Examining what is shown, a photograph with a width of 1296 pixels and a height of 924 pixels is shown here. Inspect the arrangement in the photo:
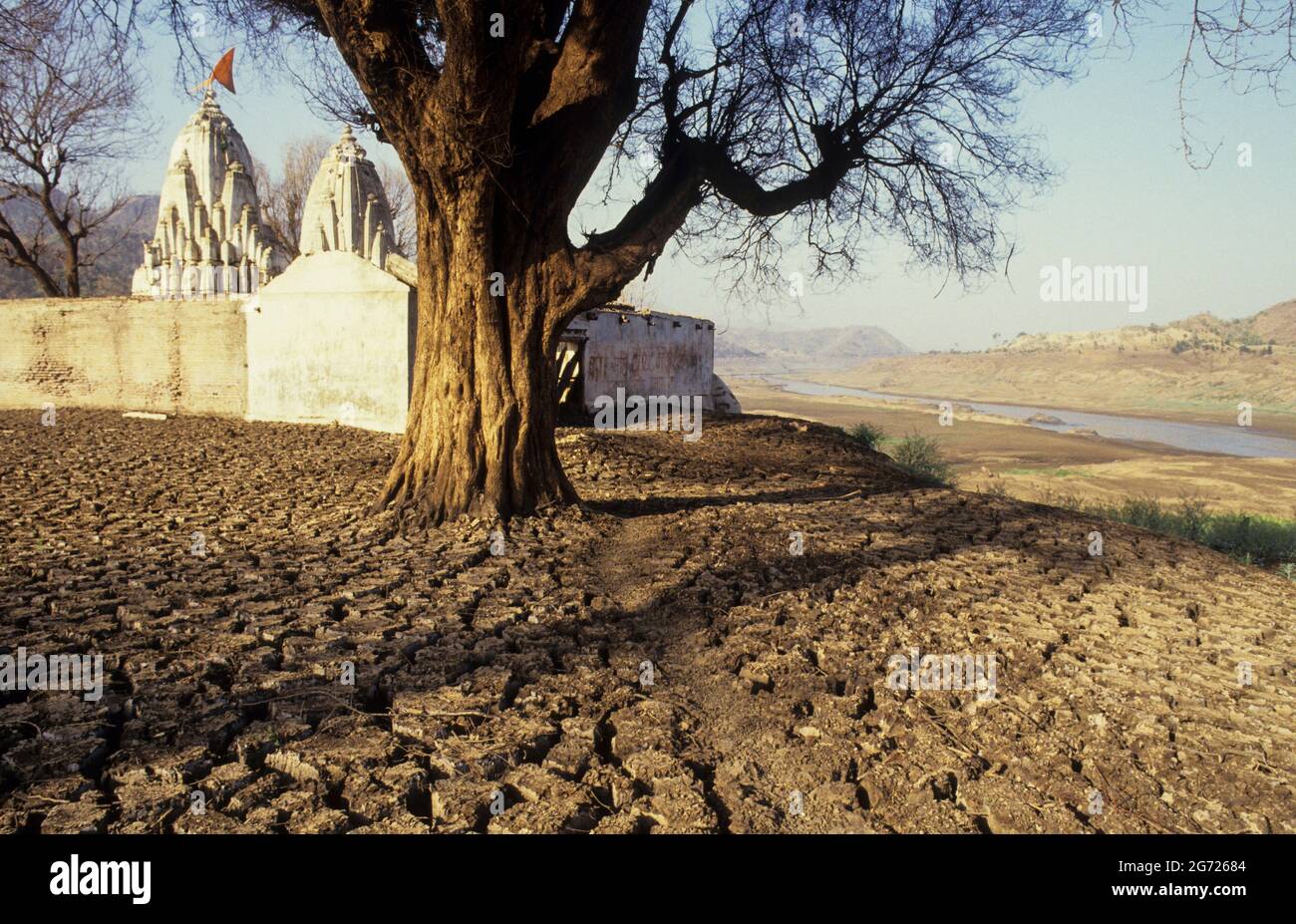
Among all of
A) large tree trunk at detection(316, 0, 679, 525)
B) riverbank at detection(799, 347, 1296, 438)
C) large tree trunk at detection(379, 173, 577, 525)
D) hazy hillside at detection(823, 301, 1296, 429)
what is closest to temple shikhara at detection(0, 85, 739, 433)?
A: large tree trunk at detection(379, 173, 577, 525)

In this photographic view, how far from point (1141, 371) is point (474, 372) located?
2223 inches

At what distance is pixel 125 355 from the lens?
1497 centimetres

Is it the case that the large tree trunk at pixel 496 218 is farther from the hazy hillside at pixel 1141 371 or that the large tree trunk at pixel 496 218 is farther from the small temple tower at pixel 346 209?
the hazy hillside at pixel 1141 371

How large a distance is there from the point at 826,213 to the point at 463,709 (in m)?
8.03

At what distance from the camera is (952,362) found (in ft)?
240

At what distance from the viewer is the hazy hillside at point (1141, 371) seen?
46188mm

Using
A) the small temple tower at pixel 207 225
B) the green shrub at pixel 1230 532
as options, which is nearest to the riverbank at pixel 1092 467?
the green shrub at pixel 1230 532

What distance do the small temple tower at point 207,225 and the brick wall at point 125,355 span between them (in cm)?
559

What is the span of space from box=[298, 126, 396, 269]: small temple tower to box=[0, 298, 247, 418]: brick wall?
10168 mm

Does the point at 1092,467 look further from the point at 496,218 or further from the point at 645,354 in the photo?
the point at 496,218

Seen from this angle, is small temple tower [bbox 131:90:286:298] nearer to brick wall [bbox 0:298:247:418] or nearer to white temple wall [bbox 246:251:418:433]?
brick wall [bbox 0:298:247:418]

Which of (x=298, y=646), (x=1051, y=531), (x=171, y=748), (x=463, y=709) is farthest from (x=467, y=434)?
(x=1051, y=531)

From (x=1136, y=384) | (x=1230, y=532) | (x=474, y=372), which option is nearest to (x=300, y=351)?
(x=474, y=372)

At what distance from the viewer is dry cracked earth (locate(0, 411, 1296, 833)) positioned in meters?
3.09
